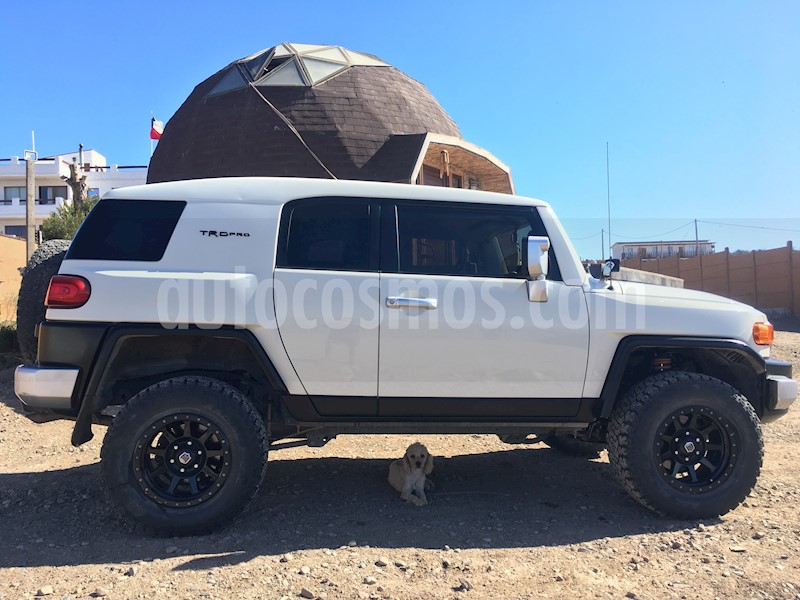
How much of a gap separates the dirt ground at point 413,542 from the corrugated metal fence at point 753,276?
18.0 metres

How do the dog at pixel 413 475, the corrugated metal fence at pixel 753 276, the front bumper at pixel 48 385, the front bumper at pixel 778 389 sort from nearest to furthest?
the front bumper at pixel 48 385, the front bumper at pixel 778 389, the dog at pixel 413 475, the corrugated metal fence at pixel 753 276

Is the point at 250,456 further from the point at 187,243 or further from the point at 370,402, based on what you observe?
the point at 187,243

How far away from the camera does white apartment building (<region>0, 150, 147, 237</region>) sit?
47875 mm

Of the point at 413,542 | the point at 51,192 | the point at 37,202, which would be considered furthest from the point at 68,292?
the point at 51,192

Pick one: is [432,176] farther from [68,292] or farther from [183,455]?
[183,455]

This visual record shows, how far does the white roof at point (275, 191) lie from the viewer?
152 inches

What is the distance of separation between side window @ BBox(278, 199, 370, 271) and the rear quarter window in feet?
2.36

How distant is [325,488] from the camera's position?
465 cm

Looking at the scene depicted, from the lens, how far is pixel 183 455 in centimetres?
364

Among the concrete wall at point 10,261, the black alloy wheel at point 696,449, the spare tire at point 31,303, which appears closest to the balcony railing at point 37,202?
the concrete wall at point 10,261

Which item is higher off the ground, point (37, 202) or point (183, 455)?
point (37, 202)

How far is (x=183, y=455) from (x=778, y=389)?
3.95 meters

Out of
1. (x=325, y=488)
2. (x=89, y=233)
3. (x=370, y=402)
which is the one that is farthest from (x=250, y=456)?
(x=89, y=233)

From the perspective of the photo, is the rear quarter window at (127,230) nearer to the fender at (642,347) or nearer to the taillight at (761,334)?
the fender at (642,347)
